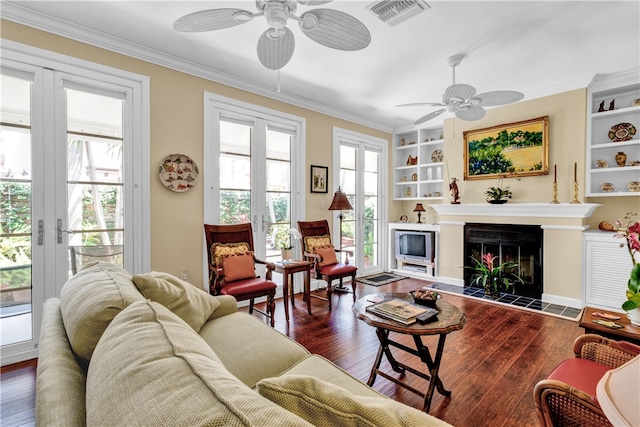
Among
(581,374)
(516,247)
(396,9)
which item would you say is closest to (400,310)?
(581,374)

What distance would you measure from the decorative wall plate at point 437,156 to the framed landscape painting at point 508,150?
2.39 ft

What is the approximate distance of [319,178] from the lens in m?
4.66

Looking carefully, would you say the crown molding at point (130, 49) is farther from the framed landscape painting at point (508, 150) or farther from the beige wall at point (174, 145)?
the framed landscape painting at point (508, 150)

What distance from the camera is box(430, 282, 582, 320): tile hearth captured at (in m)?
3.61

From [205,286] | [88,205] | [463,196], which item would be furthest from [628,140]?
[88,205]

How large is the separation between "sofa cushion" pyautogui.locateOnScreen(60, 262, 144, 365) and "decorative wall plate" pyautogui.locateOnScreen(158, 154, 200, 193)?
80.8 inches

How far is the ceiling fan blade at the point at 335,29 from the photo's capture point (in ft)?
5.60

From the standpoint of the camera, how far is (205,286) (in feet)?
11.4

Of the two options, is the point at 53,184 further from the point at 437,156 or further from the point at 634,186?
the point at 634,186

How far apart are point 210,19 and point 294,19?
19.2 inches

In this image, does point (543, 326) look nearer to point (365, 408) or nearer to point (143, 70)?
point (365, 408)

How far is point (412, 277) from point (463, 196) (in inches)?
64.0

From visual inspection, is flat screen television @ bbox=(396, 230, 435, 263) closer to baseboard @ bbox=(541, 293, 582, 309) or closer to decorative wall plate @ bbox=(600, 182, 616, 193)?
baseboard @ bbox=(541, 293, 582, 309)

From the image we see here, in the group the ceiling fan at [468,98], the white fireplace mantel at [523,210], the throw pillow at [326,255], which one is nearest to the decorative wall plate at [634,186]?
the white fireplace mantel at [523,210]
